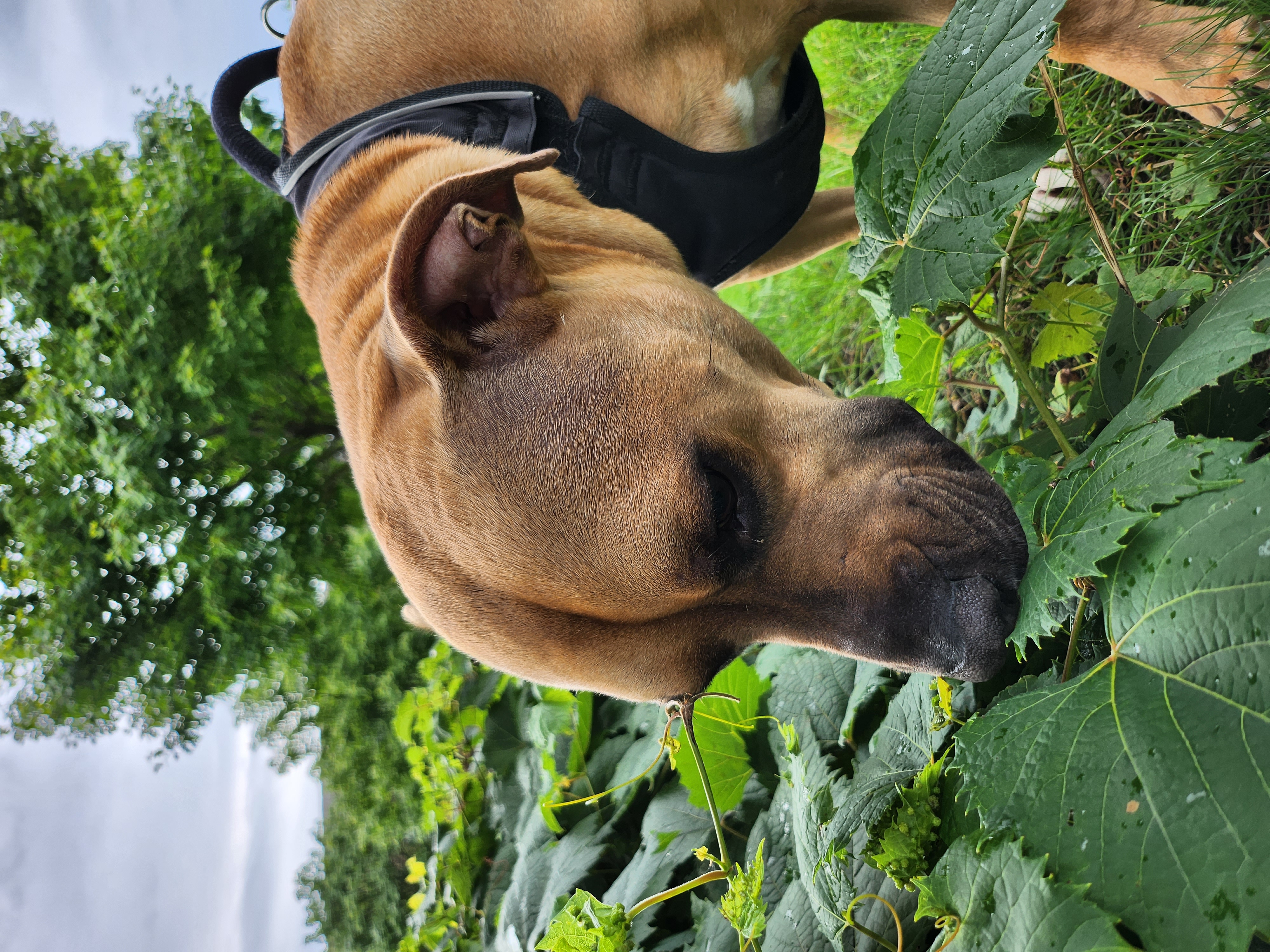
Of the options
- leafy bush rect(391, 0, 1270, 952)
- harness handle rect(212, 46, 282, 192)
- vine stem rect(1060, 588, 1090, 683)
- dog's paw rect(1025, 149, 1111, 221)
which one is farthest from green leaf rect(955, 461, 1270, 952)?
harness handle rect(212, 46, 282, 192)

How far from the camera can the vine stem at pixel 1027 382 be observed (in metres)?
1.57

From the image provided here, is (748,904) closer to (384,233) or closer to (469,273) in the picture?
(469,273)

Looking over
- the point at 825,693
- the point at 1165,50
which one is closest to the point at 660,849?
the point at 825,693

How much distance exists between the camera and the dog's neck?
2.18m

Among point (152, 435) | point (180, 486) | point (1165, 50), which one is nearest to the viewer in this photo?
point (1165, 50)

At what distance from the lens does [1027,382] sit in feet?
5.41

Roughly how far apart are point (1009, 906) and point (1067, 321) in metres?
1.47

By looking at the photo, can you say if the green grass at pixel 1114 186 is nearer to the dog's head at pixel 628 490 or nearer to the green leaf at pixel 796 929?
the dog's head at pixel 628 490

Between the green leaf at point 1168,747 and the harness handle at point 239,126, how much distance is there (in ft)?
8.99

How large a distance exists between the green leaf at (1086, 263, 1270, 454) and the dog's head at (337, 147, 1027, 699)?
0.43 metres

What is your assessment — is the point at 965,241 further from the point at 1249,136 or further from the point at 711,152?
the point at 711,152

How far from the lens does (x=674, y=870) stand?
2.08 meters

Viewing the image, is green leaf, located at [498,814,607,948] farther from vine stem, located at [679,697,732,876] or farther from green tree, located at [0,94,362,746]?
green tree, located at [0,94,362,746]

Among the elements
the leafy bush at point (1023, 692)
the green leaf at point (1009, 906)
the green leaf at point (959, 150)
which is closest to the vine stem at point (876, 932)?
the leafy bush at point (1023, 692)
